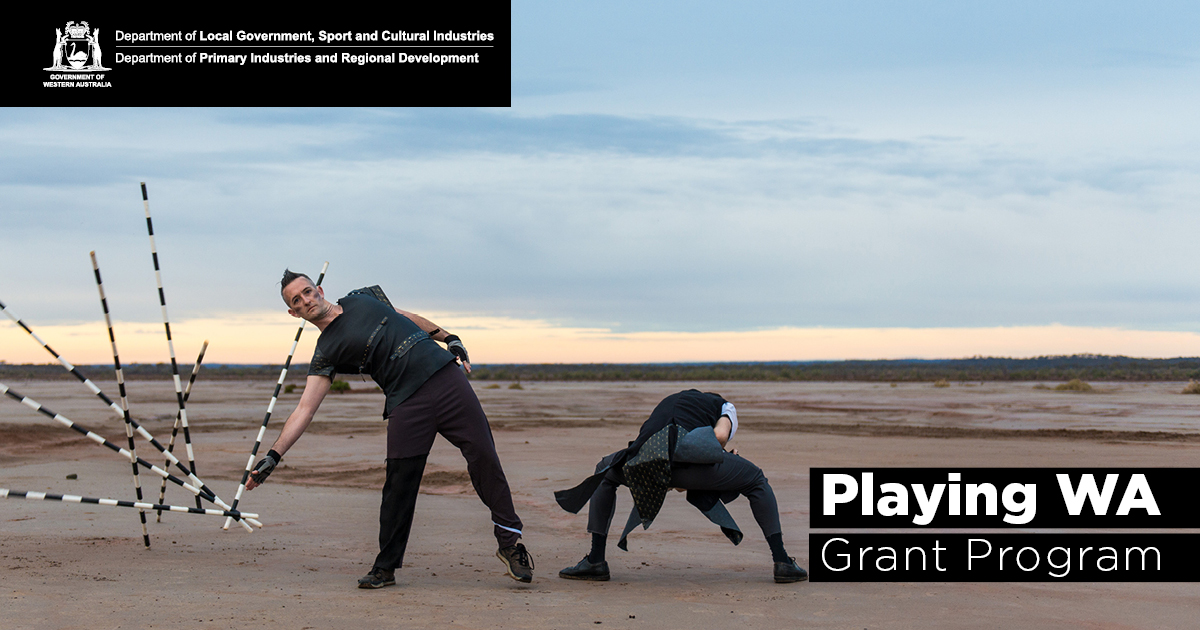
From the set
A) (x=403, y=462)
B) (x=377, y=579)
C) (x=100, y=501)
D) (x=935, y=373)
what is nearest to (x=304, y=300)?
(x=403, y=462)

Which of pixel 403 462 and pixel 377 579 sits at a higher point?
pixel 403 462

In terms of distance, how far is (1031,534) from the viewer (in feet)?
23.9

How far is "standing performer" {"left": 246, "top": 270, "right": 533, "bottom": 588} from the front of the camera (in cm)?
636

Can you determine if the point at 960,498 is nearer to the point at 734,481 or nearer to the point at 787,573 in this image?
the point at 787,573

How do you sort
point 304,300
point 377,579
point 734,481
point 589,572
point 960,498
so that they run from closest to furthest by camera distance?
1. point 377,579
2. point 304,300
3. point 734,481
4. point 589,572
5. point 960,498

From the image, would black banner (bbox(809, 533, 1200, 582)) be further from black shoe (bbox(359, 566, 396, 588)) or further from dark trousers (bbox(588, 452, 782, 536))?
black shoe (bbox(359, 566, 396, 588))

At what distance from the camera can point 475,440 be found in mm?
6492

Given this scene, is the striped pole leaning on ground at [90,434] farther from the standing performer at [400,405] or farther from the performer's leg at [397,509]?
the performer's leg at [397,509]

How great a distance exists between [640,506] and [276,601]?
233 centimetres

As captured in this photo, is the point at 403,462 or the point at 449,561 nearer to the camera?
the point at 403,462

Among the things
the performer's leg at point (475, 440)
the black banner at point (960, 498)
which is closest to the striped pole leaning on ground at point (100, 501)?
the performer's leg at point (475, 440)

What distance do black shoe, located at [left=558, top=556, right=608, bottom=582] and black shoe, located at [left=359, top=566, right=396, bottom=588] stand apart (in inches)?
46.9

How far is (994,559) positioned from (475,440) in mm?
3631

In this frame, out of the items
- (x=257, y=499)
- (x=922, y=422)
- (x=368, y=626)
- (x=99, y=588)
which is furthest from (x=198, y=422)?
(x=368, y=626)
